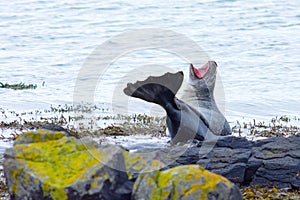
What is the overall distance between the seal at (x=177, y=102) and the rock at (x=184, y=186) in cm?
351

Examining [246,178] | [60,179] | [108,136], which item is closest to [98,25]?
[108,136]

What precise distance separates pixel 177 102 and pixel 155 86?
3.45 ft

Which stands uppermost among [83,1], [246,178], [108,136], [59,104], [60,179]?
[60,179]

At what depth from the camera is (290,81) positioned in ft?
74.8

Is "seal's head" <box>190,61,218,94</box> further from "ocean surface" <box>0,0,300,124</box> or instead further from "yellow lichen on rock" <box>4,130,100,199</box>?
"yellow lichen on rock" <box>4,130,100,199</box>

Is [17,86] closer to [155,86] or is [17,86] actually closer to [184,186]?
[155,86]

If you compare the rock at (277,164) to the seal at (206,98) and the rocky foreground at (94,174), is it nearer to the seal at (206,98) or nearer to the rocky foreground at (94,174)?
the seal at (206,98)

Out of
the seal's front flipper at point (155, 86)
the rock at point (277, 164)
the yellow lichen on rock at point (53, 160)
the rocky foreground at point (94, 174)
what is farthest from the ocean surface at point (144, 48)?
the rocky foreground at point (94, 174)

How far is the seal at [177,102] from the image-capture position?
379 inches

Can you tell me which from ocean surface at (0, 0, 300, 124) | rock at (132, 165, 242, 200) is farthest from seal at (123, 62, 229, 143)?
ocean surface at (0, 0, 300, 124)

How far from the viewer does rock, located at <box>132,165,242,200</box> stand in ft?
19.6

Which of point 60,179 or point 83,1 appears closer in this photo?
point 60,179

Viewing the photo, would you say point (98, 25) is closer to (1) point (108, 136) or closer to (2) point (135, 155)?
(1) point (108, 136)

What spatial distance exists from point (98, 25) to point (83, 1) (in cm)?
829
